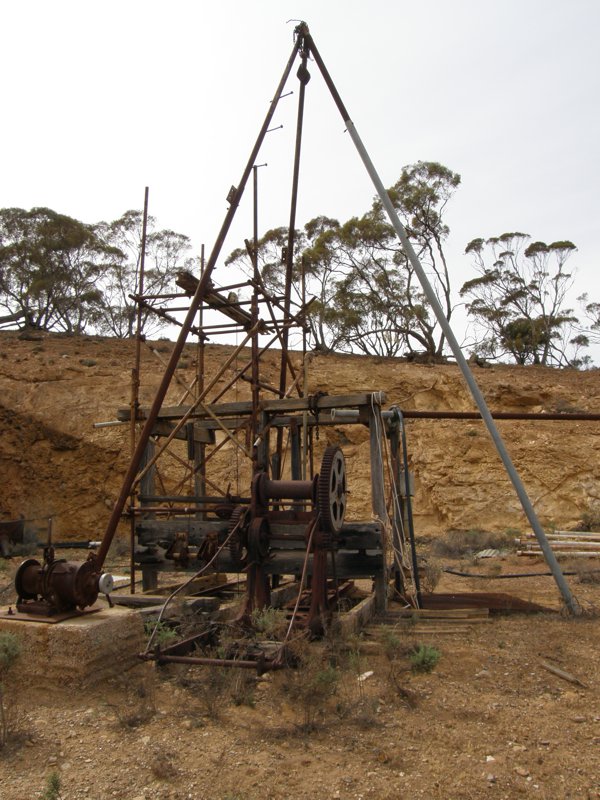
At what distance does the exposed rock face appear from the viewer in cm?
1711

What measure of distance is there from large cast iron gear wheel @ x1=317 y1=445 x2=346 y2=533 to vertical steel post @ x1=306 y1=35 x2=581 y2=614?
1853 millimetres

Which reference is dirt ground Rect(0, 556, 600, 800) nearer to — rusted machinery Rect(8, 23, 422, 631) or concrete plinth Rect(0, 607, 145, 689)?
concrete plinth Rect(0, 607, 145, 689)

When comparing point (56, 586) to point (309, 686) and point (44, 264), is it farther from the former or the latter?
point (44, 264)

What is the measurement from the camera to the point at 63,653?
482cm

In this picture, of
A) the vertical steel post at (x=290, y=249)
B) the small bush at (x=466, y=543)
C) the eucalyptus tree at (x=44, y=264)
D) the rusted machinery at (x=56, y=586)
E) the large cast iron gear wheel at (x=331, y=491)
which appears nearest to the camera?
the rusted machinery at (x=56, y=586)

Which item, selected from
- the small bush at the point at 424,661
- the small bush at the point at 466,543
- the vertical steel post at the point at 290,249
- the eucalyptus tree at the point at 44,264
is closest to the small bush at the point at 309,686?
the small bush at the point at 424,661

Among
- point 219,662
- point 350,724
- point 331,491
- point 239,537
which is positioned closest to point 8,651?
point 219,662

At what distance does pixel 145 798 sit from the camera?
325 cm

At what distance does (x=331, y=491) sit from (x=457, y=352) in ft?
8.15

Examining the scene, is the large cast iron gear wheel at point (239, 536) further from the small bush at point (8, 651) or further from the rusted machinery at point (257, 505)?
the small bush at point (8, 651)

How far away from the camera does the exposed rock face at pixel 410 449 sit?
674 inches

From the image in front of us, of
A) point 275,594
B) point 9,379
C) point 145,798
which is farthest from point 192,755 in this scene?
point 9,379

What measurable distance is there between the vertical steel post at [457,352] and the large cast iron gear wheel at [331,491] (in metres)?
1.85

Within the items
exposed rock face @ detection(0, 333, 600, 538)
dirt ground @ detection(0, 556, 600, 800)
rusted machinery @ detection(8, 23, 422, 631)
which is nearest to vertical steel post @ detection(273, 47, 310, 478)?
rusted machinery @ detection(8, 23, 422, 631)
